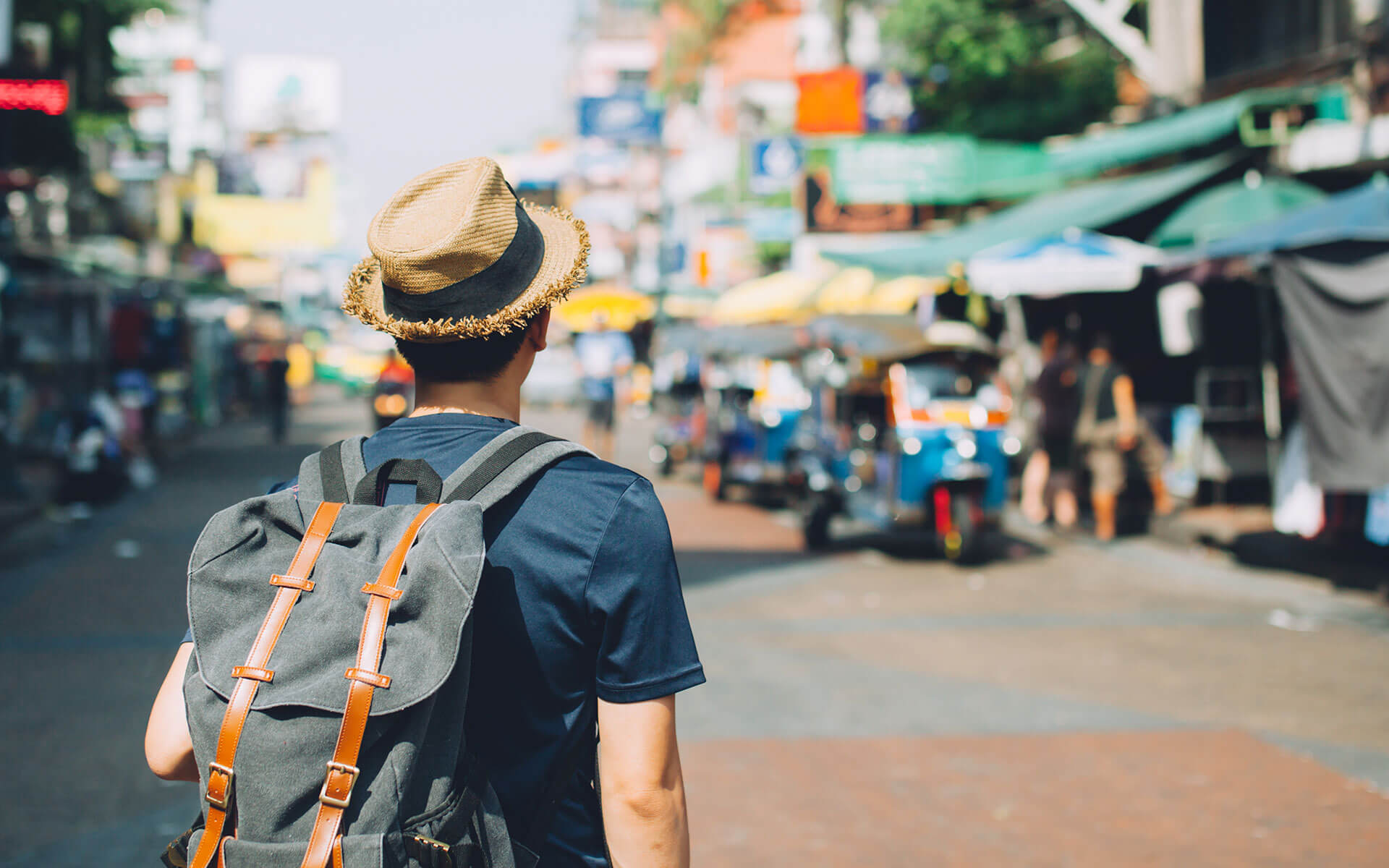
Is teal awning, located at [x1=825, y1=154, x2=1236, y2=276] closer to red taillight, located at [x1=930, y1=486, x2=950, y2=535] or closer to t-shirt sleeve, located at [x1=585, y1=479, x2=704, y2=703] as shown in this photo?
red taillight, located at [x1=930, y1=486, x2=950, y2=535]

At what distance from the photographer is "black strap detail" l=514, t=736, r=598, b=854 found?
6.24 ft

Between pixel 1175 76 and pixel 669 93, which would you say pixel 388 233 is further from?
pixel 669 93

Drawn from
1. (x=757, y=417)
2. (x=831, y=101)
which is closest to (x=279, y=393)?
(x=831, y=101)

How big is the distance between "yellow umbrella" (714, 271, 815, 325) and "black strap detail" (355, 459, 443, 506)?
54.8 ft

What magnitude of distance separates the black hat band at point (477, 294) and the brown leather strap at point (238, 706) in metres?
0.41

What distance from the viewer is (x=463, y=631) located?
168cm

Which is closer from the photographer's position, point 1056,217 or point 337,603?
point 337,603

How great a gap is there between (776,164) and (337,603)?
2446 cm

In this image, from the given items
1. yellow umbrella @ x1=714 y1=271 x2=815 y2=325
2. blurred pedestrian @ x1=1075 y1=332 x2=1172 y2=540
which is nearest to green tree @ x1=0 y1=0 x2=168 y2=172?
yellow umbrella @ x1=714 y1=271 x2=815 y2=325

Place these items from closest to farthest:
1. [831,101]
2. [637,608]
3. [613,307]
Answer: [637,608], [831,101], [613,307]

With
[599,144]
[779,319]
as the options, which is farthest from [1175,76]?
[599,144]

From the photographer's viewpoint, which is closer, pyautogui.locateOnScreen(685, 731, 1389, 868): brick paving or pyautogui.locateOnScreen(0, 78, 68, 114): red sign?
pyautogui.locateOnScreen(685, 731, 1389, 868): brick paving

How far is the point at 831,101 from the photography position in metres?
23.6

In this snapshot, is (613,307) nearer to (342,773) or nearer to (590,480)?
(590,480)
